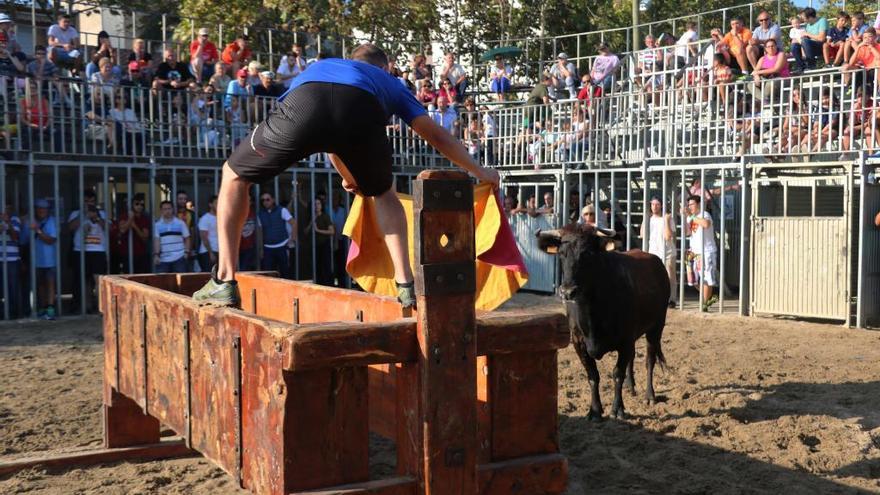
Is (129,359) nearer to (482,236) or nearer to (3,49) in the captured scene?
(482,236)

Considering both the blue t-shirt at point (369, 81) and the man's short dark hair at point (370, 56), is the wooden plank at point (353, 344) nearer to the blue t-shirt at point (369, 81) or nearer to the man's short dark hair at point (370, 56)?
the blue t-shirt at point (369, 81)

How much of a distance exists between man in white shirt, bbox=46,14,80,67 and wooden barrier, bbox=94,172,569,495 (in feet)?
46.9

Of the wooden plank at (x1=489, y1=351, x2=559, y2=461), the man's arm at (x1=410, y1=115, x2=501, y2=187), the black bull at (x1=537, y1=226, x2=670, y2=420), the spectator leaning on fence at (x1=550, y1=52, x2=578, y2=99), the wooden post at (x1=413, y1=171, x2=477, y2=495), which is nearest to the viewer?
the wooden post at (x1=413, y1=171, x2=477, y2=495)

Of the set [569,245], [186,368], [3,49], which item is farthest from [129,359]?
[3,49]

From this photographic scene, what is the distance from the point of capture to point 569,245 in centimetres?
850

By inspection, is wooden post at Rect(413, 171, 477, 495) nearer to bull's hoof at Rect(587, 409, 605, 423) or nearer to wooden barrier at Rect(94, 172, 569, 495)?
wooden barrier at Rect(94, 172, 569, 495)

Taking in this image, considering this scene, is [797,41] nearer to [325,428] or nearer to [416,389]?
[416,389]

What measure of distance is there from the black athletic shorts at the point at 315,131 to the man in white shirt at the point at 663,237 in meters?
12.8

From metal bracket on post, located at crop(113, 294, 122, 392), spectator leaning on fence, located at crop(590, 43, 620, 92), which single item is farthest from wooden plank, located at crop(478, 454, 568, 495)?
spectator leaning on fence, located at crop(590, 43, 620, 92)

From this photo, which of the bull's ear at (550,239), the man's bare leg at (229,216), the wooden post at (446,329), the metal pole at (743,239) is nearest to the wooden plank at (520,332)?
the wooden post at (446,329)

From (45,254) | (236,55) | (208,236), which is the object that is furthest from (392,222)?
(236,55)

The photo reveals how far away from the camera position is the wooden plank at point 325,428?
3.24m

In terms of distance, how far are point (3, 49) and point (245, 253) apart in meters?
5.28

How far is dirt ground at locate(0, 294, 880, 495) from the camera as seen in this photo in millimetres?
6359
